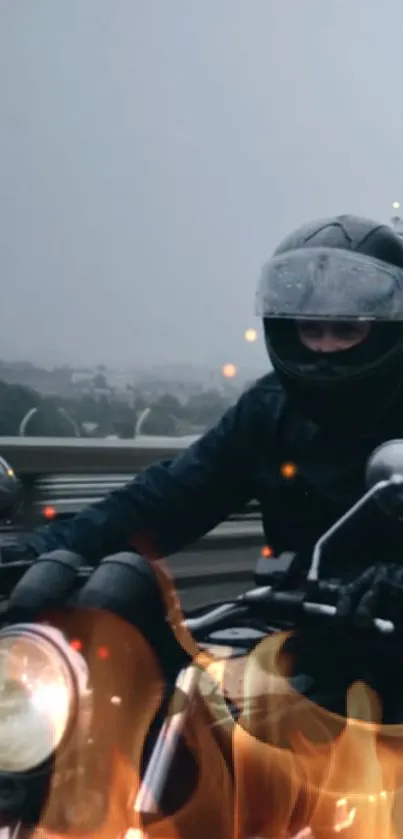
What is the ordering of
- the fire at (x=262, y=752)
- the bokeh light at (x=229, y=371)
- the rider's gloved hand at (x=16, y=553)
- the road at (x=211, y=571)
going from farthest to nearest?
the road at (x=211, y=571) → the bokeh light at (x=229, y=371) → the rider's gloved hand at (x=16, y=553) → the fire at (x=262, y=752)

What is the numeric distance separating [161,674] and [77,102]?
3.22 metres

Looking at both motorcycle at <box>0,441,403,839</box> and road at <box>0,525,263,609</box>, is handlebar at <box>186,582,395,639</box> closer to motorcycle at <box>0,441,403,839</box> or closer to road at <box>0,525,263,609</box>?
motorcycle at <box>0,441,403,839</box>

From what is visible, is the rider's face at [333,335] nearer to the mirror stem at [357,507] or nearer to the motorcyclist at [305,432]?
the motorcyclist at [305,432]

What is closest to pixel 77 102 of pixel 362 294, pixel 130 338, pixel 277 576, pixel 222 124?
pixel 222 124

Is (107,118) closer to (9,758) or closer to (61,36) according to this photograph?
(61,36)

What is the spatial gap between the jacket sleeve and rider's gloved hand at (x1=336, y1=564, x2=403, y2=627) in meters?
0.58

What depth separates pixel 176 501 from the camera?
8.36 feet

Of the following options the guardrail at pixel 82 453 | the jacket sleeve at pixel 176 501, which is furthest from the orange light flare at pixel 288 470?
the guardrail at pixel 82 453

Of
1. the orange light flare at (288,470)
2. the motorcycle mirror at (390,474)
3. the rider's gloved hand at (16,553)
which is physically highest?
the motorcycle mirror at (390,474)

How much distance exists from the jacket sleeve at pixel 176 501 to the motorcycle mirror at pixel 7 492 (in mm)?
105

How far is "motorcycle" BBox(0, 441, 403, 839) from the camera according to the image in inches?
66.4

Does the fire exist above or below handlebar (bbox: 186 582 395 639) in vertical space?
below

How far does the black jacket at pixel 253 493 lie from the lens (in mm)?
2311

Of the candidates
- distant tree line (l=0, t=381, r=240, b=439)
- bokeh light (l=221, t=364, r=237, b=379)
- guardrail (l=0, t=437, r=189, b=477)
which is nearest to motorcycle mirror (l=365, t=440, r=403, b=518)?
distant tree line (l=0, t=381, r=240, b=439)
